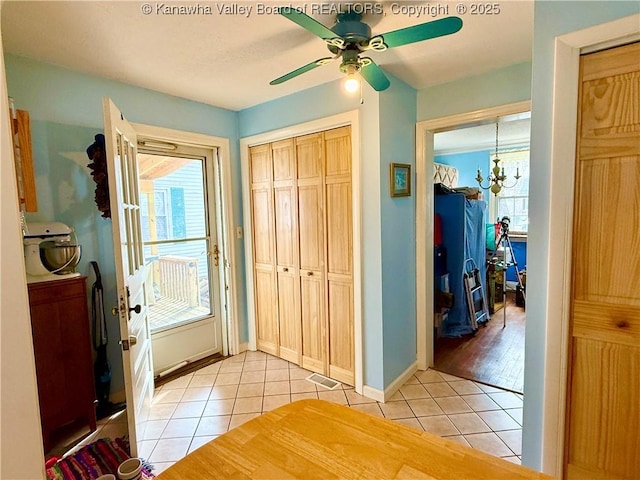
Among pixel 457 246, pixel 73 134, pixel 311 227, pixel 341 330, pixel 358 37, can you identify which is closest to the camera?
pixel 358 37

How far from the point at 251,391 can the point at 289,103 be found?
7.74ft

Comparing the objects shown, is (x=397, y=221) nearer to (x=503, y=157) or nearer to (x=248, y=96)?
(x=248, y=96)

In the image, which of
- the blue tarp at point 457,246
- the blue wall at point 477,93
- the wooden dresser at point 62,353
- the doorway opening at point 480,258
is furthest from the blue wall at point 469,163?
the wooden dresser at point 62,353

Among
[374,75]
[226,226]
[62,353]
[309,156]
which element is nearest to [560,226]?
[374,75]

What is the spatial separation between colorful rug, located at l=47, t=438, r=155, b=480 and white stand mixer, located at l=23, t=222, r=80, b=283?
1.02 meters

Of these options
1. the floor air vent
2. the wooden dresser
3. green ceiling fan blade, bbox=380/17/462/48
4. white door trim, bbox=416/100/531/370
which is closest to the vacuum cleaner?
the wooden dresser

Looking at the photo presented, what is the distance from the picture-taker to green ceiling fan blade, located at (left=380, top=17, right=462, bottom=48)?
124 centimetres

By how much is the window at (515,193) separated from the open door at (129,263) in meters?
5.15

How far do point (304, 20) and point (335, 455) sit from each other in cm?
144

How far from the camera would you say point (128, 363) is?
182 cm

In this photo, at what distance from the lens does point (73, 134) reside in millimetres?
2186

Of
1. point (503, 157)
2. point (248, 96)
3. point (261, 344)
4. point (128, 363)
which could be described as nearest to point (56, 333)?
point (128, 363)

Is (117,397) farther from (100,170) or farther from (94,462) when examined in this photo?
(100,170)

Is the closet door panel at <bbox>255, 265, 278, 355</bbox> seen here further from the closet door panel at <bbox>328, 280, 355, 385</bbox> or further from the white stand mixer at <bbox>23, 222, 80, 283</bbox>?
the white stand mixer at <bbox>23, 222, 80, 283</bbox>
